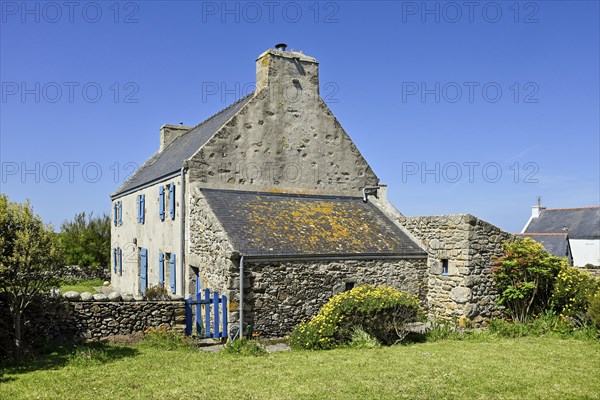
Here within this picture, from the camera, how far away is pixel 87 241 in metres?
30.8

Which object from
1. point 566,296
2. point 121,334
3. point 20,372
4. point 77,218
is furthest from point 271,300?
point 77,218

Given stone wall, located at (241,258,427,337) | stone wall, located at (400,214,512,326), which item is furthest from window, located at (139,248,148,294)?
stone wall, located at (400,214,512,326)

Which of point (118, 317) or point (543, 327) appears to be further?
point (543, 327)

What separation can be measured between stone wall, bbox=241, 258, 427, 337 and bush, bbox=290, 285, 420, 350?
0.89 metres

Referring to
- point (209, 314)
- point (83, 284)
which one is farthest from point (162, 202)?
point (83, 284)

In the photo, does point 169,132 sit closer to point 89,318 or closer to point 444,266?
point 89,318

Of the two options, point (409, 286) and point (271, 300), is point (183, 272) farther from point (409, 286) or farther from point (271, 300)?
point (409, 286)

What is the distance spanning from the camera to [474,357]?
33.7 feet

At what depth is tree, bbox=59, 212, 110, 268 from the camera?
30.5 meters

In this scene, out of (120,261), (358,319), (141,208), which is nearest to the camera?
(358,319)

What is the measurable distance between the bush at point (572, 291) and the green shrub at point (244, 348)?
8368mm

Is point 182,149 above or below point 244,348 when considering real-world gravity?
above

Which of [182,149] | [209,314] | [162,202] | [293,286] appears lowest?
[209,314]

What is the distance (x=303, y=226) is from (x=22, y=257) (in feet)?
24.6
